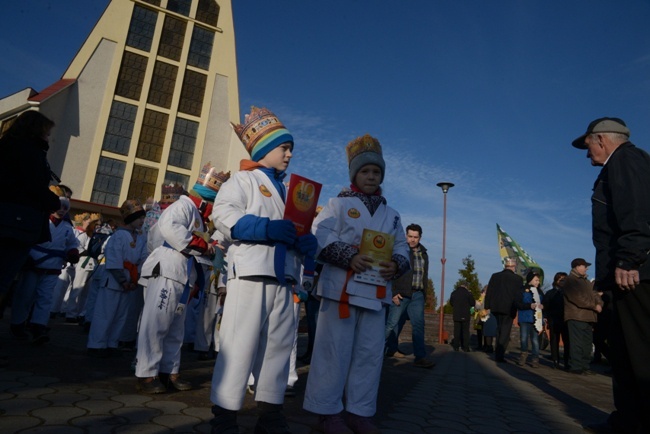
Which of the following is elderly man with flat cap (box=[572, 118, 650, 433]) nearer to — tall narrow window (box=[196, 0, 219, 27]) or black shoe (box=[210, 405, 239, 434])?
black shoe (box=[210, 405, 239, 434])

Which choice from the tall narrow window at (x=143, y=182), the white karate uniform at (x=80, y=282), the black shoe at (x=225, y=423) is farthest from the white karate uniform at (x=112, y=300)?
the tall narrow window at (x=143, y=182)

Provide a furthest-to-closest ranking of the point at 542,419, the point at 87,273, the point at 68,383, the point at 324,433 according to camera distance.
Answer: the point at 87,273 → the point at 542,419 → the point at 68,383 → the point at 324,433

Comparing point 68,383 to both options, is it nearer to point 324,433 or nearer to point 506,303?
point 324,433

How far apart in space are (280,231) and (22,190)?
8.83 feet

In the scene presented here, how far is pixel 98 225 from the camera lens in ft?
31.0

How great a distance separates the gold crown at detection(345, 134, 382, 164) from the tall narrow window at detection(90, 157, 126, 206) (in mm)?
27081

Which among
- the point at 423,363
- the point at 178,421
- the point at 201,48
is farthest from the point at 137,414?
the point at 201,48

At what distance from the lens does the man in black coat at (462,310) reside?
12.9m

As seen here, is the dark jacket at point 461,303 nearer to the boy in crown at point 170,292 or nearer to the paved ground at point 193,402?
the paved ground at point 193,402

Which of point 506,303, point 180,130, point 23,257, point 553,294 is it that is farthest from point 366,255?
point 180,130

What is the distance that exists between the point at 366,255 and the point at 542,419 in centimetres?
252

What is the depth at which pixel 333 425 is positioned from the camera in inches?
116

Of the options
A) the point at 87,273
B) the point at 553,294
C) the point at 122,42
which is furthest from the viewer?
the point at 122,42

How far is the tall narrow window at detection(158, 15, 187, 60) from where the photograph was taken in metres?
30.0
